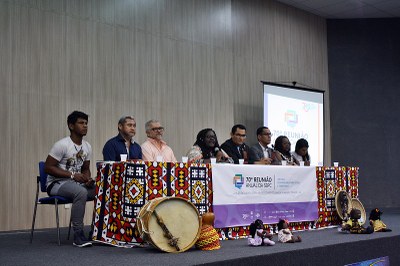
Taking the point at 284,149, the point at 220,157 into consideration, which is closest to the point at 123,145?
the point at 220,157

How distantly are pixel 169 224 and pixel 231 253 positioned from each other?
460mm

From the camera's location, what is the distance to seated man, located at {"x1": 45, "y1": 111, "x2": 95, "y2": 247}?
A: 3820mm

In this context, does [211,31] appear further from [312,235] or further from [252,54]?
[312,235]

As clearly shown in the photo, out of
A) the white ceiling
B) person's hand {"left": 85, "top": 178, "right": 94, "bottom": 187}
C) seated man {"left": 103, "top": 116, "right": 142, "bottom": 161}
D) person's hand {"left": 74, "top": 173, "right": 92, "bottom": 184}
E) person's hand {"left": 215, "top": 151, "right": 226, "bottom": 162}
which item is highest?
the white ceiling

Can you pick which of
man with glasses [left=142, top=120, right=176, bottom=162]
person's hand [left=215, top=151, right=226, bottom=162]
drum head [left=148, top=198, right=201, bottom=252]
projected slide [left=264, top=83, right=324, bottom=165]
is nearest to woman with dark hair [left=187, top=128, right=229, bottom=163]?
person's hand [left=215, top=151, right=226, bottom=162]

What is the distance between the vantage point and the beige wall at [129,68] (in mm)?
5438

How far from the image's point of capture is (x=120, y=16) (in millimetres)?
6453

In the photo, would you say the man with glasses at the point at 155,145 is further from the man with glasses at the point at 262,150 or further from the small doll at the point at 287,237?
the small doll at the point at 287,237

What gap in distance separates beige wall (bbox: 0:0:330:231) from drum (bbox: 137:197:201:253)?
8.25 ft

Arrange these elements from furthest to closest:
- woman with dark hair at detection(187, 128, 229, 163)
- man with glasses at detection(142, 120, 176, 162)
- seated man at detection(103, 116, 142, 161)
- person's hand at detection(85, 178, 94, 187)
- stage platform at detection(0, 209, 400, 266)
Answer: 1. man with glasses at detection(142, 120, 176, 162)
2. woman with dark hair at detection(187, 128, 229, 163)
3. seated man at detection(103, 116, 142, 161)
4. person's hand at detection(85, 178, 94, 187)
5. stage platform at detection(0, 209, 400, 266)

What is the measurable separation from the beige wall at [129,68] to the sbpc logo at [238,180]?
7.88 feet

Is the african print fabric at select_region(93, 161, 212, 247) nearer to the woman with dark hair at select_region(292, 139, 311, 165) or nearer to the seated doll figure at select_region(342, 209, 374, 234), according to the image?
the seated doll figure at select_region(342, 209, 374, 234)

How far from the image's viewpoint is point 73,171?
4.05 metres

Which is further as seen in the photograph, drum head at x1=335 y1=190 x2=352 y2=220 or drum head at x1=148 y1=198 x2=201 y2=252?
drum head at x1=335 y1=190 x2=352 y2=220
